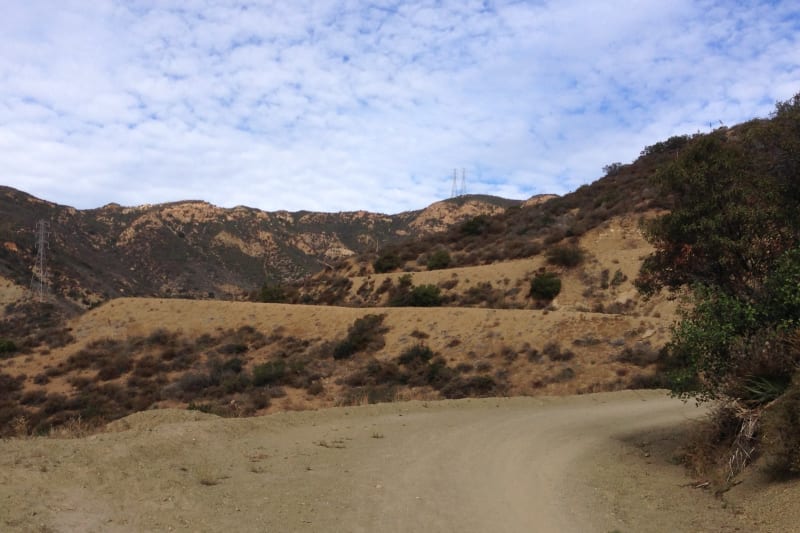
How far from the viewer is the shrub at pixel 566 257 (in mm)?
39375

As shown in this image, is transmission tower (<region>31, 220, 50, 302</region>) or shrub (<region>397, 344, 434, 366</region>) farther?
transmission tower (<region>31, 220, 50, 302</region>)

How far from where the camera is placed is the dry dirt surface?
723 cm

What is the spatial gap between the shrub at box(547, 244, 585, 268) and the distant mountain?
137 feet

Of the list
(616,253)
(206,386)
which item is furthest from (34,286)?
(616,253)

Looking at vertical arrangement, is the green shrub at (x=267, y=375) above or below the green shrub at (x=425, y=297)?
below

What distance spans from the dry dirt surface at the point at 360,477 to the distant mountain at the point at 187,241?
63590mm

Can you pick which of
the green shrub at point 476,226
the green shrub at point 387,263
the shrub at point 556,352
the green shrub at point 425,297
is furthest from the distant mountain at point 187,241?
the shrub at point 556,352

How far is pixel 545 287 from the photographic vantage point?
36.7m

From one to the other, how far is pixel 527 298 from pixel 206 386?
21.1 m

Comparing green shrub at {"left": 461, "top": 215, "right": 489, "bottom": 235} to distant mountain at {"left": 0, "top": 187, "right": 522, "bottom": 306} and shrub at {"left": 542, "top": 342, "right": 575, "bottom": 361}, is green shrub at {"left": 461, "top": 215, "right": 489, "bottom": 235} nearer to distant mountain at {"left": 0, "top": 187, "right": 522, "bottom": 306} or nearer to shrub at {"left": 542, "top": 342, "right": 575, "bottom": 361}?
distant mountain at {"left": 0, "top": 187, "right": 522, "bottom": 306}

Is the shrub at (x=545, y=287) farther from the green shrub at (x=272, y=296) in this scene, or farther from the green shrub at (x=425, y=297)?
the green shrub at (x=272, y=296)

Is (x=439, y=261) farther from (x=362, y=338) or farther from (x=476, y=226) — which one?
(x=362, y=338)

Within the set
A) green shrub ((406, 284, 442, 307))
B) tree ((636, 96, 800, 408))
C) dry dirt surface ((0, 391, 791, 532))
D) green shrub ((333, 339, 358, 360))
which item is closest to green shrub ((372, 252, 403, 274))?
green shrub ((406, 284, 442, 307))

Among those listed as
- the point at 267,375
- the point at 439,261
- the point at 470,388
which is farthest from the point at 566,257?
the point at 267,375
